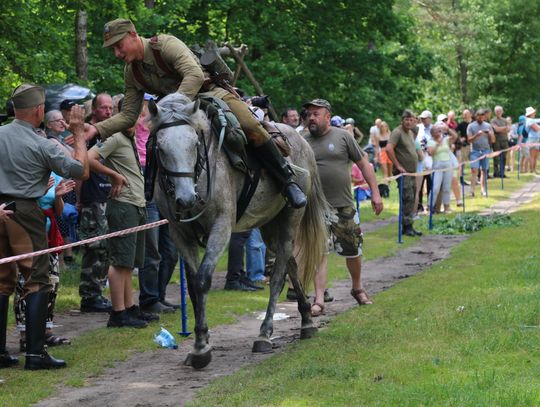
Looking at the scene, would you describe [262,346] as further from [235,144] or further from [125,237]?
[125,237]

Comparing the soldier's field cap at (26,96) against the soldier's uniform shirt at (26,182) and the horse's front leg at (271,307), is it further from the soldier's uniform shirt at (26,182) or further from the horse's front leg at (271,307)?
the horse's front leg at (271,307)

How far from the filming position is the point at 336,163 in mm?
12844

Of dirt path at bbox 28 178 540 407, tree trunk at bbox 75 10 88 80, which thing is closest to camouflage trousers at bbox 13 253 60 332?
dirt path at bbox 28 178 540 407

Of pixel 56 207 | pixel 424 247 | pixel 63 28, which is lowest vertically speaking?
pixel 424 247

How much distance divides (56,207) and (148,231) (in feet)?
8.51

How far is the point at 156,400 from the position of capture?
27.3ft

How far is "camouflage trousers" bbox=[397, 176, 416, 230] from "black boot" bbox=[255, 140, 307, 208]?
1036 cm

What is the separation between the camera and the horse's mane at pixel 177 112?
361 inches

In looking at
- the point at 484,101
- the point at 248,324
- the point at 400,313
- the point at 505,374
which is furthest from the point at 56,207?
the point at 484,101

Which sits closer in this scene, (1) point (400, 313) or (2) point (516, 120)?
(1) point (400, 313)

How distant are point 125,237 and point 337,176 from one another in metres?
2.66

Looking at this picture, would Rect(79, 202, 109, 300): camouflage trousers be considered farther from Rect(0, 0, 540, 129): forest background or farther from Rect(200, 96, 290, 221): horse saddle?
Rect(0, 0, 540, 129): forest background

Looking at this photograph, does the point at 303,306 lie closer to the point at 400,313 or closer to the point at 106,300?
the point at 400,313

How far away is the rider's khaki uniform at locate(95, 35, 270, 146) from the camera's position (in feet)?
31.3
